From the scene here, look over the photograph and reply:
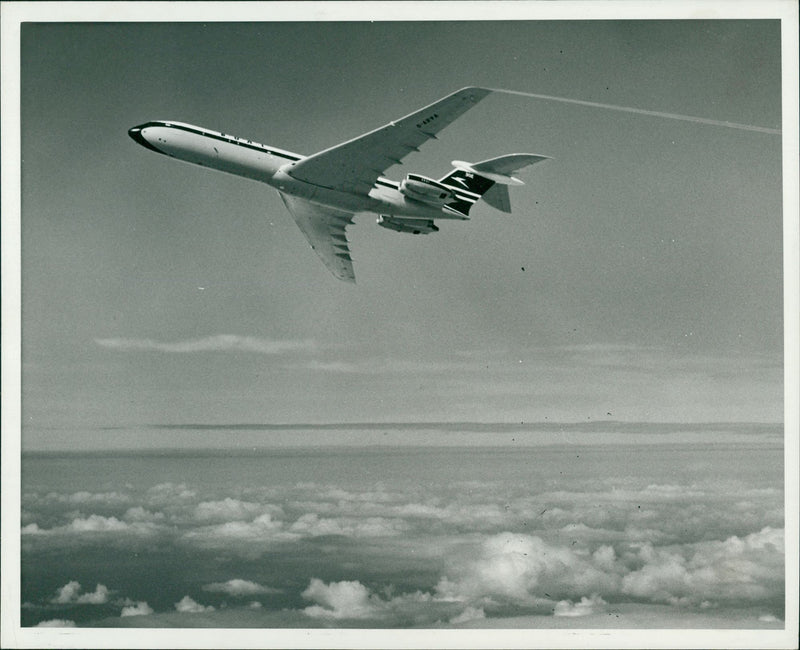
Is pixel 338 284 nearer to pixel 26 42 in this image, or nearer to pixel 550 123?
pixel 550 123

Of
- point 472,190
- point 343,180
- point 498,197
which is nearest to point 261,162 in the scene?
point 343,180

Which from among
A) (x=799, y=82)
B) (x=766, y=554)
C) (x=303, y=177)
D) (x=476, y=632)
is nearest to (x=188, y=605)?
(x=476, y=632)

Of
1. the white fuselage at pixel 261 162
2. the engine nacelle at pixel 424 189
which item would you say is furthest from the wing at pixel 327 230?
the engine nacelle at pixel 424 189

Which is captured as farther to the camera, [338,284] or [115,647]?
[338,284]

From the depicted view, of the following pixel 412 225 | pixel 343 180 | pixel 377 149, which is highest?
pixel 377 149

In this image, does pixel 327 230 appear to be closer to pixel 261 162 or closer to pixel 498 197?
pixel 261 162

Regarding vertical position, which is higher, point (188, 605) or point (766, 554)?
point (766, 554)

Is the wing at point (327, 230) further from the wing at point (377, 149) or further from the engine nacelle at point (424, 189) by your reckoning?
the engine nacelle at point (424, 189)
